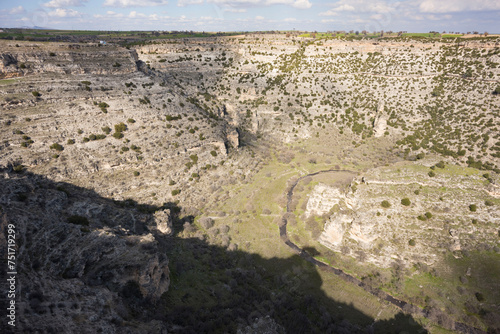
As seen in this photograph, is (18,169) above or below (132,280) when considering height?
above

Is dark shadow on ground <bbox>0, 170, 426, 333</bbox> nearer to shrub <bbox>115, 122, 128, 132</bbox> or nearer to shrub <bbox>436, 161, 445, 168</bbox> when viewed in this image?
shrub <bbox>115, 122, 128, 132</bbox>

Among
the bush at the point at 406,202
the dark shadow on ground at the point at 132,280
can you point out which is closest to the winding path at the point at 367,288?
the dark shadow on ground at the point at 132,280

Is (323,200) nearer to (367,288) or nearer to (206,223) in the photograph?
(367,288)

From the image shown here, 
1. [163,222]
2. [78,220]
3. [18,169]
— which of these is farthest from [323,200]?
[18,169]

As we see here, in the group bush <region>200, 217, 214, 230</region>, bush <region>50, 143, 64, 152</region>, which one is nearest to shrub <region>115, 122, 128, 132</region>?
bush <region>50, 143, 64, 152</region>

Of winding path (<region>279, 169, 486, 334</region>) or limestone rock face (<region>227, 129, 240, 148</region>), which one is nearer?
winding path (<region>279, 169, 486, 334</region>)

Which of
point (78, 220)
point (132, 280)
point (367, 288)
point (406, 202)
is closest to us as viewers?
point (132, 280)
